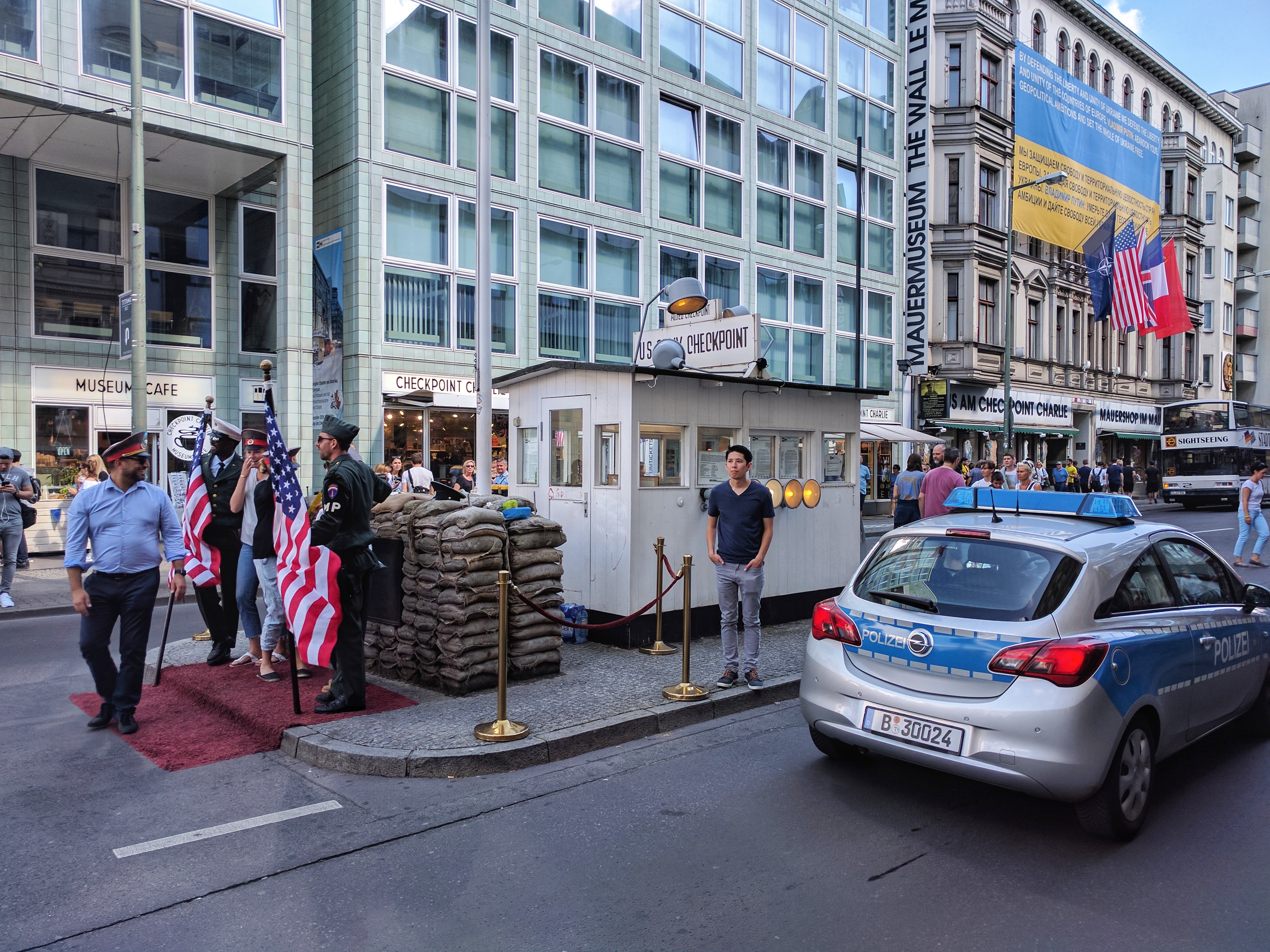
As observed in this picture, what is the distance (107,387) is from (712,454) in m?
13.8

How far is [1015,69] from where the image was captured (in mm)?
32656

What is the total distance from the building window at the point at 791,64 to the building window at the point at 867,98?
40.3 inches

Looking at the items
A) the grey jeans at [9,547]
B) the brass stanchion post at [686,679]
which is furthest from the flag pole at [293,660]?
the grey jeans at [9,547]

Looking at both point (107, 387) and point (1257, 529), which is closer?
point (1257, 529)

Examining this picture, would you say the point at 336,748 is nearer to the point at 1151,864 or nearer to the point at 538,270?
the point at 1151,864

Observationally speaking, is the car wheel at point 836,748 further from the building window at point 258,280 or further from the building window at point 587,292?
the building window at point 258,280

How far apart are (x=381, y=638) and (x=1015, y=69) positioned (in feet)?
112

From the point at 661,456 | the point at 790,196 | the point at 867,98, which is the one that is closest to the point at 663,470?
the point at 661,456

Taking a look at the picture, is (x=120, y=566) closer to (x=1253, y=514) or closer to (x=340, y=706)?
(x=340, y=706)

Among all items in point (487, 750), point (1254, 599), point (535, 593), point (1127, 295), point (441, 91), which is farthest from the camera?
point (1127, 295)

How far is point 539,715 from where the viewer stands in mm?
6055

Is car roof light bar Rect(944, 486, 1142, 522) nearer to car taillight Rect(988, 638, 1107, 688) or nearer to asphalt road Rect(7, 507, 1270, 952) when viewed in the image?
car taillight Rect(988, 638, 1107, 688)

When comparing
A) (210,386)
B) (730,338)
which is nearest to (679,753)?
(730,338)

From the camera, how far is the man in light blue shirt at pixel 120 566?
5.78m
